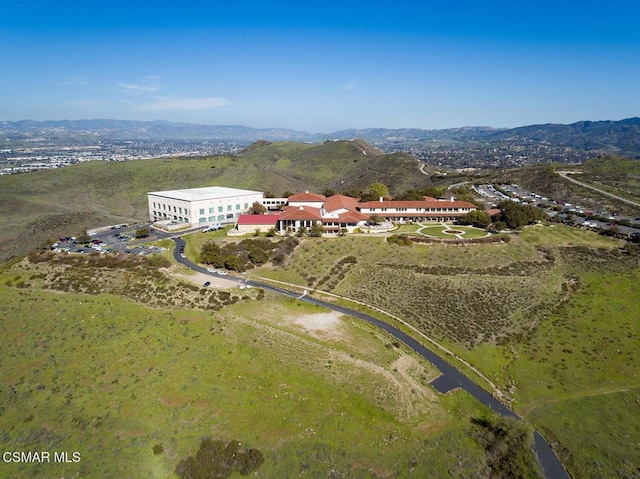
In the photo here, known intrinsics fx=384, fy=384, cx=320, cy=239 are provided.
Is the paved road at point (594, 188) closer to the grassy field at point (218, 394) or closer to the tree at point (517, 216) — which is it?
the tree at point (517, 216)

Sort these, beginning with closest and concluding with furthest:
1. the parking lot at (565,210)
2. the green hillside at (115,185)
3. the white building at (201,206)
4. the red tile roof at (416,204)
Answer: the parking lot at (565,210) < the red tile roof at (416,204) < the white building at (201,206) < the green hillside at (115,185)

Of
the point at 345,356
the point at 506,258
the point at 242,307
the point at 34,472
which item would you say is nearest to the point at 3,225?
the point at 242,307

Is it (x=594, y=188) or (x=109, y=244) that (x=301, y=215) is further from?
(x=594, y=188)

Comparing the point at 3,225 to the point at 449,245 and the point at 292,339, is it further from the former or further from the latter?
the point at 449,245

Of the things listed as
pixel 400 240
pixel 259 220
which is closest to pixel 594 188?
pixel 400 240

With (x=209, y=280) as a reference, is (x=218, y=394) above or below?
below

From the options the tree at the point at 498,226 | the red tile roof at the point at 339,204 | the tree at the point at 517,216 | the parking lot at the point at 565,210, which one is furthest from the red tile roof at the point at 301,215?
the parking lot at the point at 565,210

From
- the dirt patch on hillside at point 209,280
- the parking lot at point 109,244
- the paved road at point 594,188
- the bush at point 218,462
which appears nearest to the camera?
the bush at point 218,462
